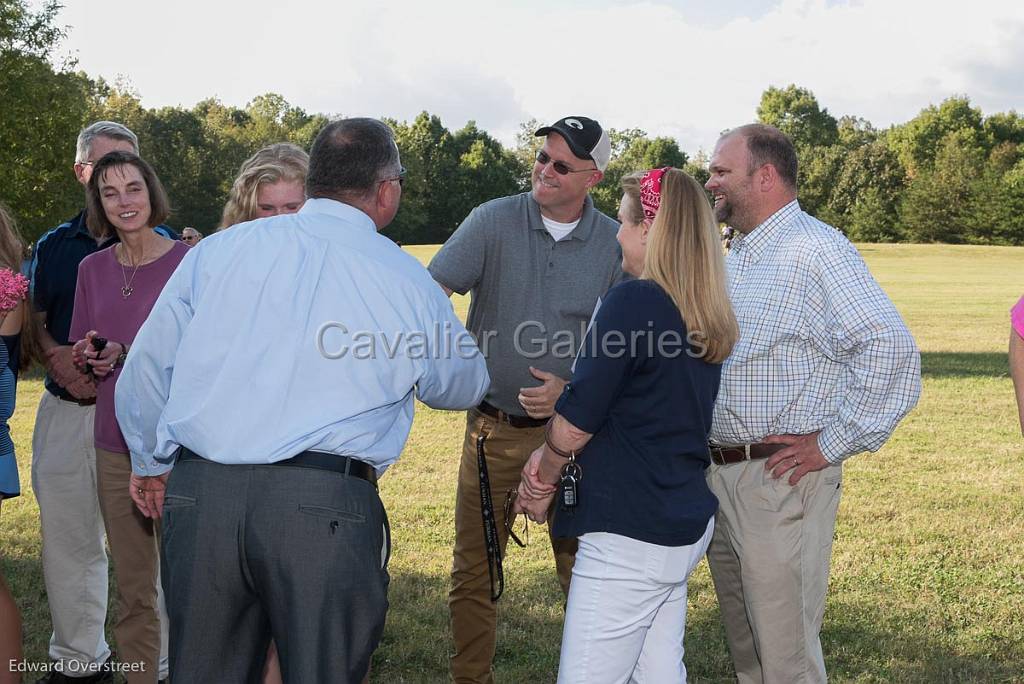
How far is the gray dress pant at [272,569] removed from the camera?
2.89 metres

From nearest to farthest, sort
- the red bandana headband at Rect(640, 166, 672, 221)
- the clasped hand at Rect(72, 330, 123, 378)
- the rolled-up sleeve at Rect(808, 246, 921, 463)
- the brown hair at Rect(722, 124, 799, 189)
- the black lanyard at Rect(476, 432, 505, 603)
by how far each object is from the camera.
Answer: the red bandana headband at Rect(640, 166, 672, 221), the rolled-up sleeve at Rect(808, 246, 921, 463), the brown hair at Rect(722, 124, 799, 189), the black lanyard at Rect(476, 432, 505, 603), the clasped hand at Rect(72, 330, 123, 378)

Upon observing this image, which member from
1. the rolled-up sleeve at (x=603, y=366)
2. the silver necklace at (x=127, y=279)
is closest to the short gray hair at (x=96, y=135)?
the silver necklace at (x=127, y=279)

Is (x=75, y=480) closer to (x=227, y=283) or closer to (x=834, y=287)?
(x=227, y=283)

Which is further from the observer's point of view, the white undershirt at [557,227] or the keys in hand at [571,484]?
the white undershirt at [557,227]

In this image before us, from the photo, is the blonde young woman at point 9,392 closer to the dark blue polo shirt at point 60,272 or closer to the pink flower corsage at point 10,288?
the pink flower corsage at point 10,288

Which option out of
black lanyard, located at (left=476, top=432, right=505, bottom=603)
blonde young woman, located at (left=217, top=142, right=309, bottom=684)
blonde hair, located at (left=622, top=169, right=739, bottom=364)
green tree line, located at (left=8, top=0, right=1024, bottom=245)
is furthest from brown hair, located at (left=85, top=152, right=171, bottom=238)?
green tree line, located at (left=8, top=0, right=1024, bottom=245)

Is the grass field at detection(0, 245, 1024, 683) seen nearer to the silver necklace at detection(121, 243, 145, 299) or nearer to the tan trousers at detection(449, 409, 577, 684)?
the tan trousers at detection(449, 409, 577, 684)

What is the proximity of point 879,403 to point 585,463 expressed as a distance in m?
1.30

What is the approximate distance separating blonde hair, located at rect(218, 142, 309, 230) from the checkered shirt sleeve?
2.07m

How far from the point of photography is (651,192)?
3398mm

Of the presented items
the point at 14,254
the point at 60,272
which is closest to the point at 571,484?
the point at 14,254

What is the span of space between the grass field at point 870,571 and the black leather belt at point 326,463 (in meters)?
2.50

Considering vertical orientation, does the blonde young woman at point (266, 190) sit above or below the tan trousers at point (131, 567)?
above

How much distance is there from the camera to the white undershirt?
5.08 m
